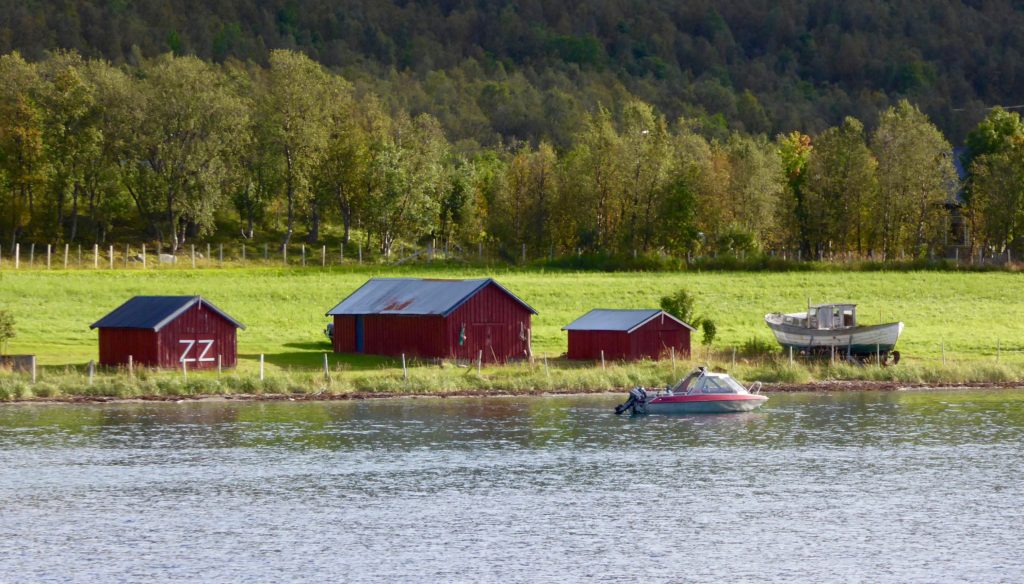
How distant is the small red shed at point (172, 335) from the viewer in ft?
215

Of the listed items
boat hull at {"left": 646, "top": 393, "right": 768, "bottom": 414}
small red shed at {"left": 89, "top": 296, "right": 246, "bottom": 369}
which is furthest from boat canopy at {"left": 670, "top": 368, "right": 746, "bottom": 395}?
small red shed at {"left": 89, "top": 296, "right": 246, "bottom": 369}

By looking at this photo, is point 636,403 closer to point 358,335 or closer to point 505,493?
point 505,493

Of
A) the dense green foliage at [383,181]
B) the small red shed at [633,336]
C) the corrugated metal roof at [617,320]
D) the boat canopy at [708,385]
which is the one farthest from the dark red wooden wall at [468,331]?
the dense green foliage at [383,181]

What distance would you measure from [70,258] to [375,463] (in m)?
63.9

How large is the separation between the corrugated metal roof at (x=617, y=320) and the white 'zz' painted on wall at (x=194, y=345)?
54.0 feet

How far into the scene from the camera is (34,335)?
75250mm

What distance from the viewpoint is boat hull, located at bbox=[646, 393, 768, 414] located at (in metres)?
59.3

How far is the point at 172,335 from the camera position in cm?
6569

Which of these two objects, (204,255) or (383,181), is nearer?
(204,255)

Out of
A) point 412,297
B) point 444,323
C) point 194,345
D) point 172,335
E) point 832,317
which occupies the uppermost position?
point 412,297

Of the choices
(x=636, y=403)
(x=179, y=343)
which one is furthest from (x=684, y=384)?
(x=179, y=343)

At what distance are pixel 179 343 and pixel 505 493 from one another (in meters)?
27.4

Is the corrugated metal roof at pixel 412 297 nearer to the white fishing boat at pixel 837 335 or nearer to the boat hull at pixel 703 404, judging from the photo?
the white fishing boat at pixel 837 335

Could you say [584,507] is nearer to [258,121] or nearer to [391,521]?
[391,521]
